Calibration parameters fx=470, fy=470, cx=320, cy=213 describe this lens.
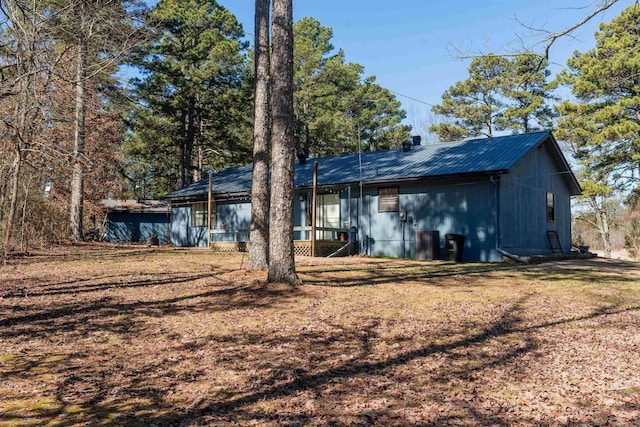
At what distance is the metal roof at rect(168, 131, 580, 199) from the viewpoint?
15.1 metres

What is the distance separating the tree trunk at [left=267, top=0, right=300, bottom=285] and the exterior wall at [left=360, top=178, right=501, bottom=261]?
8823mm

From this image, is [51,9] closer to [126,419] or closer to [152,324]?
[152,324]

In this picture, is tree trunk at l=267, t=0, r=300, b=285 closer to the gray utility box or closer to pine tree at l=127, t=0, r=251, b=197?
the gray utility box

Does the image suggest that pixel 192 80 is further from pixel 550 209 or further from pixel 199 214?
pixel 550 209

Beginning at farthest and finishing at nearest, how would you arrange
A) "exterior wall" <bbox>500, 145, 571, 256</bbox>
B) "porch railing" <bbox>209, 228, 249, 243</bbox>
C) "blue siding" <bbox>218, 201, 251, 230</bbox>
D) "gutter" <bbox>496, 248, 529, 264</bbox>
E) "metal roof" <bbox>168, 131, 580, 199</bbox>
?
"blue siding" <bbox>218, 201, 251, 230</bbox> < "porch railing" <bbox>209, 228, 249, 243</bbox> < "metal roof" <bbox>168, 131, 580, 199</bbox> < "exterior wall" <bbox>500, 145, 571, 256</bbox> < "gutter" <bbox>496, 248, 529, 264</bbox>

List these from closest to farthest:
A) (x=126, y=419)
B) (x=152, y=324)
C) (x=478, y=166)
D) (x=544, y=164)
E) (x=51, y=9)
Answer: (x=126, y=419) → (x=152, y=324) → (x=51, y=9) → (x=478, y=166) → (x=544, y=164)

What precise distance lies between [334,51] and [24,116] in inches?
1173

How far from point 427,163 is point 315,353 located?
1300 cm

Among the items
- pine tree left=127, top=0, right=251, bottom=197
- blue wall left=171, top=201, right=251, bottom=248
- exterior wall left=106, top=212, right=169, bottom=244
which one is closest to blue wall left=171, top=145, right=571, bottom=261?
blue wall left=171, top=201, right=251, bottom=248

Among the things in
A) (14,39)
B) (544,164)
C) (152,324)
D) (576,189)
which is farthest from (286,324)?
(576,189)

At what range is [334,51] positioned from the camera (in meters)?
37.2

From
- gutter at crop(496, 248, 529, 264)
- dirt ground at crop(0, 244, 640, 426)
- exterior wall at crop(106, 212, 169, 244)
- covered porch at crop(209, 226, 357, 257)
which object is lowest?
dirt ground at crop(0, 244, 640, 426)

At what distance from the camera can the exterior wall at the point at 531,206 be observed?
587 inches

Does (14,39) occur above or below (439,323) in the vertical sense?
above
